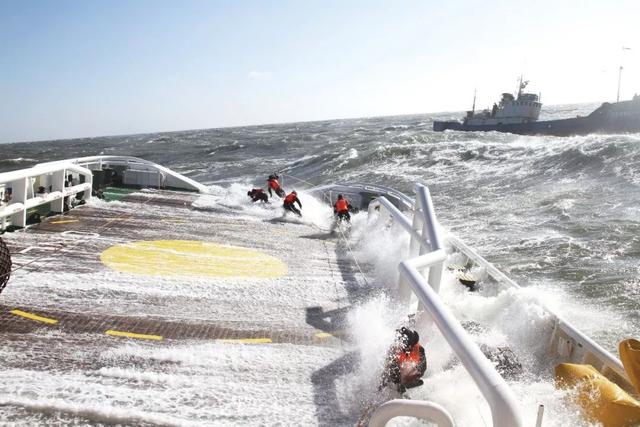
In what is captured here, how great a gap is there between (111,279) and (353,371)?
153 inches

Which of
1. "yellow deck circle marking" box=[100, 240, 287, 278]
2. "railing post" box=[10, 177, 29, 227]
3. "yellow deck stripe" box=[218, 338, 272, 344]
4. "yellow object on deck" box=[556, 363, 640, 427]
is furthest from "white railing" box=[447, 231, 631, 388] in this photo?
"railing post" box=[10, 177, 29, 227]

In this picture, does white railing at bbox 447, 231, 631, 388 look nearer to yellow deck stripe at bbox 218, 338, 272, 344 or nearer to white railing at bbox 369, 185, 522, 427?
white railing at bbox 369, 185, 522, 427

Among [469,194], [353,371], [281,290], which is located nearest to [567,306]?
[281,290]

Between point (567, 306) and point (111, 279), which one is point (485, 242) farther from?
point (111, 279)

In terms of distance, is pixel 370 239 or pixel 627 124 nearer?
pixel 370 239

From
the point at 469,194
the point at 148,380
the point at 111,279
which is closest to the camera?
the point at 148,380

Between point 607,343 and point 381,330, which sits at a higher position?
point 381,330

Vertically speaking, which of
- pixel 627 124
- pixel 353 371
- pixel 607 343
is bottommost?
pixel 607 343

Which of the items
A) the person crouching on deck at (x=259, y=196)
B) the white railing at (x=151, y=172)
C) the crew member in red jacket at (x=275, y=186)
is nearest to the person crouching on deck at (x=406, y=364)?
the person crouching on deck at (x=259, y=196)

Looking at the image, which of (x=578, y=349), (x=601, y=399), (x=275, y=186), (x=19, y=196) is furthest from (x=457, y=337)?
(x=275, y=186)

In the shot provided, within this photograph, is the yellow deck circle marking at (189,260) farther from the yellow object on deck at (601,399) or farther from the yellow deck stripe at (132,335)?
the yellow object on deck at (601,399)

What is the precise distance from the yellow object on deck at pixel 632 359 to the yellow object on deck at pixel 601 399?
0.66 ft

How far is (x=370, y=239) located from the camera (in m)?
9.62

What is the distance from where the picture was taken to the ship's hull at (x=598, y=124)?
190 feet
